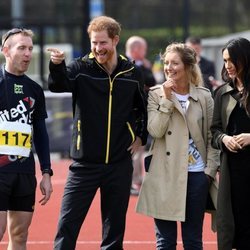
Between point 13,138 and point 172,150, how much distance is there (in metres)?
1.25

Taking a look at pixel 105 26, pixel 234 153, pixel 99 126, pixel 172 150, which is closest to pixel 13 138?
pixel 99 126

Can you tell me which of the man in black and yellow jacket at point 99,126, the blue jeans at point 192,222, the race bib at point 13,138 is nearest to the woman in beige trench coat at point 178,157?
the blue jeans at point 192,222

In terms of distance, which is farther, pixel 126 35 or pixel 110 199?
pixel 126 35

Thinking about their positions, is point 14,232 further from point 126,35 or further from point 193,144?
point 126,35

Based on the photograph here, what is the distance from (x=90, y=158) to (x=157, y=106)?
0.66 meters

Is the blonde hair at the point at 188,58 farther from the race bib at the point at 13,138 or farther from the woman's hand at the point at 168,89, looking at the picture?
the race bib at the point at 13,138

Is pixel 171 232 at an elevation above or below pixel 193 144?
below

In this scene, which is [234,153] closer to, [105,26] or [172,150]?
[172,150]

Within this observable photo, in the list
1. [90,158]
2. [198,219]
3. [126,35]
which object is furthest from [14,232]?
[126,35]

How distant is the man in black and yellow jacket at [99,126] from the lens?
25.3 ft

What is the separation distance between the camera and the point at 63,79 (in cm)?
756

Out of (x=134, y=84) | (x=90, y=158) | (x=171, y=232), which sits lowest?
(x=171, y=232)

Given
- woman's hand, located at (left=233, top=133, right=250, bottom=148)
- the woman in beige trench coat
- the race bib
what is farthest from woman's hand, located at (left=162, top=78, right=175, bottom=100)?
the race bib

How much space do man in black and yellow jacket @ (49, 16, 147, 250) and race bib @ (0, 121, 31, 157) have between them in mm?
496
